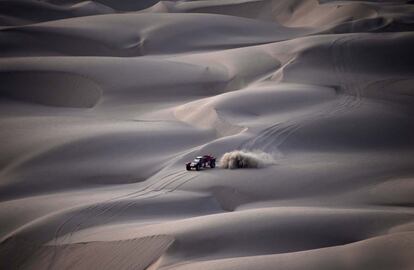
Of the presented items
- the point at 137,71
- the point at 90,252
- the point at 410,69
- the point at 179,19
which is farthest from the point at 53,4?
the point at 90,252

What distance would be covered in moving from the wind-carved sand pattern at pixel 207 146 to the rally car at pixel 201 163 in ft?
0.41

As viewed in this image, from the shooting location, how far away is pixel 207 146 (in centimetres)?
1413

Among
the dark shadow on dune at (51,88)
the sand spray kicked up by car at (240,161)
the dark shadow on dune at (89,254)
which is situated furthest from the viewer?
the dark shadow on dune at (51,88)

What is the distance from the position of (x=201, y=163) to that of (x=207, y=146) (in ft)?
5.38

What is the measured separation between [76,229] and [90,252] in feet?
3.82

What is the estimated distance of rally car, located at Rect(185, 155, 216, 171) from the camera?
12.4 m

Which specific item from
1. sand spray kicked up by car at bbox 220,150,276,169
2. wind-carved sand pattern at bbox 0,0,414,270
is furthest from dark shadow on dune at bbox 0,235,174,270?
sand spray kicked up by car at bbox 220,150,276,169

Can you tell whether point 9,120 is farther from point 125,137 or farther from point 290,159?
point 290,159

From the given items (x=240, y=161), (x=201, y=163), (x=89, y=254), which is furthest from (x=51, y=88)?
(x=89, y=254)

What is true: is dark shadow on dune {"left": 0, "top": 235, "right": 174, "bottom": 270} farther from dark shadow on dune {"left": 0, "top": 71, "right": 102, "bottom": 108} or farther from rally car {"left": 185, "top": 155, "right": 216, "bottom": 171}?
dark shadow on dune {"left": 0, "top": 71, "right": 102, "bottom": 108}

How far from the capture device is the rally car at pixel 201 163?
1245 cm

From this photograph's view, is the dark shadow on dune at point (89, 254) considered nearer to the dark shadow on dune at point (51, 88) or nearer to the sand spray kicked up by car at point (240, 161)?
the sand spray kicked up by car at point (240, 161)

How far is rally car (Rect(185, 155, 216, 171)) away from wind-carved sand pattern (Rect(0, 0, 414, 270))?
0.41 feet

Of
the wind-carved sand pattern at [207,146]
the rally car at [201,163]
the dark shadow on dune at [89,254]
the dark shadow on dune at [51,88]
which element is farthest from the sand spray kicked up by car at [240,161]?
the dark shadow on dune at [51,88]
